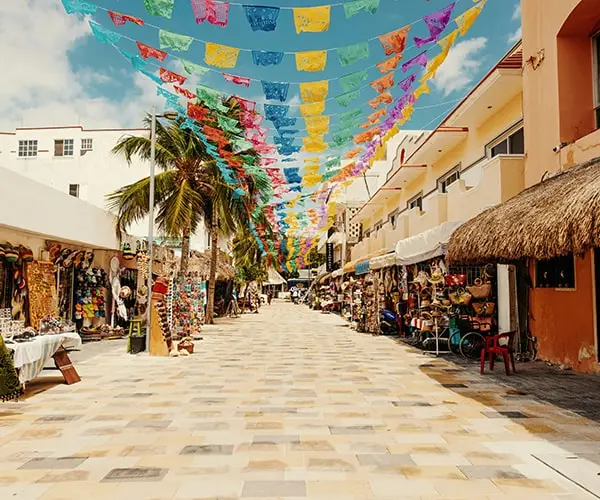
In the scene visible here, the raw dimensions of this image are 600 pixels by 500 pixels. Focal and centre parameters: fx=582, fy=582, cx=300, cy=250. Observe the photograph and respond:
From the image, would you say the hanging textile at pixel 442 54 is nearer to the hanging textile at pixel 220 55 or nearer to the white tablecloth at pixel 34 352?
the hanging textile at pixel 220 55

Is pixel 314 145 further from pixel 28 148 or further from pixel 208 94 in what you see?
pixel 28 148

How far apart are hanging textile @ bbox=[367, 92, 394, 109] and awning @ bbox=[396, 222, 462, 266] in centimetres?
304

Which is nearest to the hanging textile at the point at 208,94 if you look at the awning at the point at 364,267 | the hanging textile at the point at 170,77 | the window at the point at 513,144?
the hanging textile at the point at 170,77

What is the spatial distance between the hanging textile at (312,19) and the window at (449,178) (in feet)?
34.2

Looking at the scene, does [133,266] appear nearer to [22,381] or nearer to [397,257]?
Answer: [397,257]

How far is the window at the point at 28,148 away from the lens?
32500 mm

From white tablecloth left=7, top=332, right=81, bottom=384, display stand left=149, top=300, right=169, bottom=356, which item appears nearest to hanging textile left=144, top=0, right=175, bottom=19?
white tablecloth left=7, top=332, right=81, bottom=384

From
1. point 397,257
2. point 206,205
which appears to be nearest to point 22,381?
point 397,257

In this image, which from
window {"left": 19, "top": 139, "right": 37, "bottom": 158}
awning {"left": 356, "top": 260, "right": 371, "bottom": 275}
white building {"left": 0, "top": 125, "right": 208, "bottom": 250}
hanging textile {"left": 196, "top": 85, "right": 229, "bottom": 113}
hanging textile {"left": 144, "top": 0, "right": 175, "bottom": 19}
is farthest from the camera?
window {"left": 19, "top": 139, "right": 37, "bottom": 158}

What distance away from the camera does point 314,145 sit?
14555mm

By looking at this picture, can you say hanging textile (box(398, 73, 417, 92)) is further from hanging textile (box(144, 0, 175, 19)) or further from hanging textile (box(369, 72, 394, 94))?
hanging textile (box(144, 0, 175, 19))

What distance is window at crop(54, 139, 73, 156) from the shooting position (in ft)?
104

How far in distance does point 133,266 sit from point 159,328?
7.84 m

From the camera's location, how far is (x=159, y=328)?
1376cm
